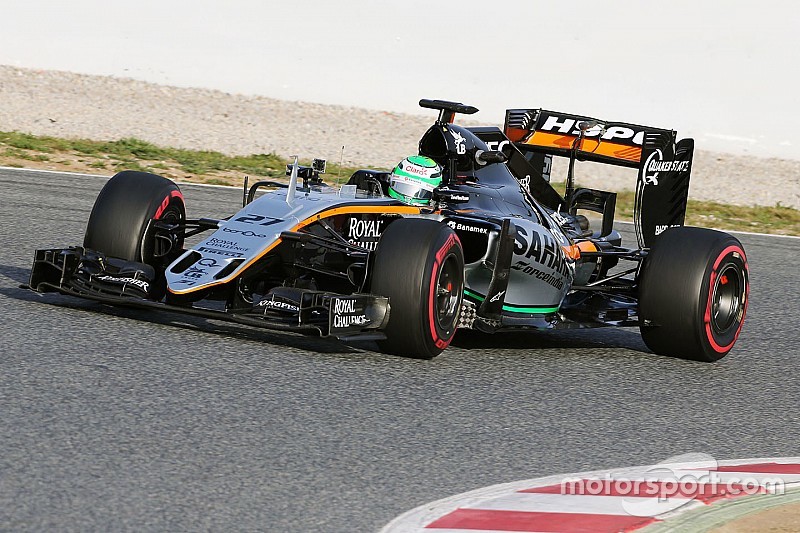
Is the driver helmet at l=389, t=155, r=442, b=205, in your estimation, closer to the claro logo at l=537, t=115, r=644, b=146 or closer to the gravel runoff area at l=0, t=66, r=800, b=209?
the claro logo at l=537, t=115, r=644, b=146

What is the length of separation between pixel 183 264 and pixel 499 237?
1.85 meters

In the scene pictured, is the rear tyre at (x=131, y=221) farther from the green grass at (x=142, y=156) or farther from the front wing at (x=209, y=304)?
the green grass at (x=142, y=156)

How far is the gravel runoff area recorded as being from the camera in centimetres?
2030

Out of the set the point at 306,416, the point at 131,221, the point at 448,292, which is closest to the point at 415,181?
the point at 448,292

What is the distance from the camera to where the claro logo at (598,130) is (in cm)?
894

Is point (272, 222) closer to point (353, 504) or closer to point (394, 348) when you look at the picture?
point (394, 348)

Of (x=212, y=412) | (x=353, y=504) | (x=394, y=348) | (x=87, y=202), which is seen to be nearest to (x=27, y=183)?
(x=87, y=202)

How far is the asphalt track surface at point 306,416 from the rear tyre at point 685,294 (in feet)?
0.45

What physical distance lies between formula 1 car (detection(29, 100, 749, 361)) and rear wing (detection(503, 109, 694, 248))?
14 mm

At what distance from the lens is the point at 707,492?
487cm

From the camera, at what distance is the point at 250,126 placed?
21.7m

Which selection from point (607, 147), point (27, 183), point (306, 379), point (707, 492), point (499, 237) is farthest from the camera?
point (27, 183)

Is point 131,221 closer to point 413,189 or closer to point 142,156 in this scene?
point 413,189

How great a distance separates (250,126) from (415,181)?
1433cm
